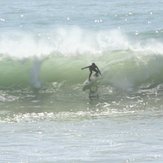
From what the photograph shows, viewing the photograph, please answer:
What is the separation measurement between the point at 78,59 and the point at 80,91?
308 cm

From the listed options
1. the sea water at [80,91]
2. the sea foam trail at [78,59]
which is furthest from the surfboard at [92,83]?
the sea foam trail at [78,59]

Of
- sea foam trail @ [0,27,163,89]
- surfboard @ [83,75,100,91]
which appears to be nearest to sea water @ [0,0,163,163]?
sea foam trail @ [0,27,163,89]

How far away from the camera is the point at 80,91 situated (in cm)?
1955

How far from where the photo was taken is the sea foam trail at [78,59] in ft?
67.8

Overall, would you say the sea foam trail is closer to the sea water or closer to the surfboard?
the sea water

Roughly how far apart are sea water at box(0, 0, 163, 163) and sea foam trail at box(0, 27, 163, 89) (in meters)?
0.03

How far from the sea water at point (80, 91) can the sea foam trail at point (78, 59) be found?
26 millimetres

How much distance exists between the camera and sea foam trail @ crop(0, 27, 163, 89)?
20656mm

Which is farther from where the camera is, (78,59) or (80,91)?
(78,59)

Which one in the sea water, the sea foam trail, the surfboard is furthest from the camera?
the sea foam trail

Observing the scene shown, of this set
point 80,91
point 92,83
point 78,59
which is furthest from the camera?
point 78,59

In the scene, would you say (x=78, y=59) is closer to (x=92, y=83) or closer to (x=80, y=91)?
(x=92, y=83)

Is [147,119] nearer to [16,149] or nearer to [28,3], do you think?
[16,149]

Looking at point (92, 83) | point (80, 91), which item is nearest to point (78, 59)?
point (92, 83)
